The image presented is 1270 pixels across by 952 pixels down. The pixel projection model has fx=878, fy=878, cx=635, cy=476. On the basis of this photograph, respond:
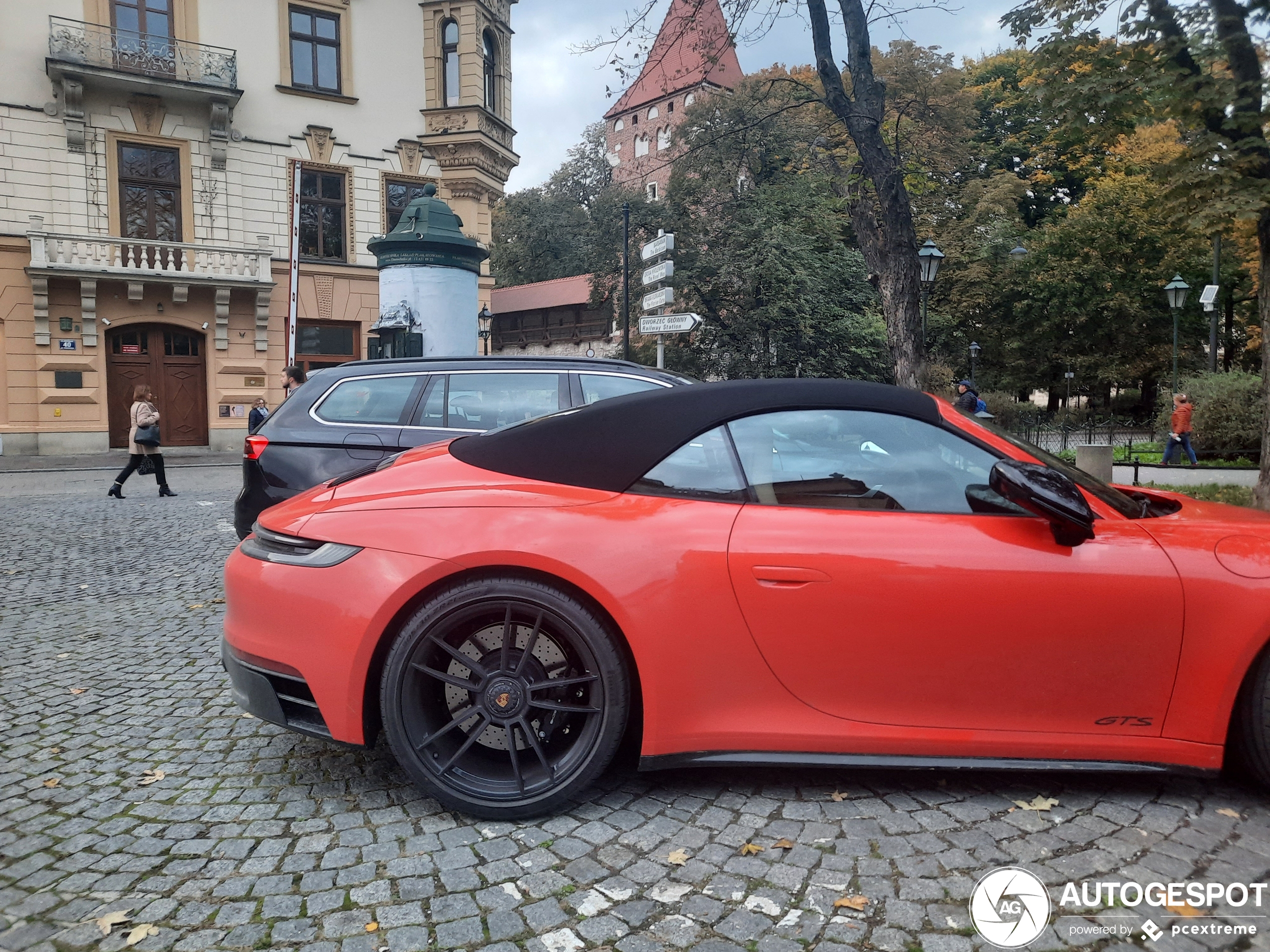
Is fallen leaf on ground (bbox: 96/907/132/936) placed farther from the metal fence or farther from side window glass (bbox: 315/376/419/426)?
the metal fence

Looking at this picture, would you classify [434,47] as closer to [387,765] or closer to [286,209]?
[286,209]

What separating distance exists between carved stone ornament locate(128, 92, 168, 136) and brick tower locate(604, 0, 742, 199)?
39.7 feet

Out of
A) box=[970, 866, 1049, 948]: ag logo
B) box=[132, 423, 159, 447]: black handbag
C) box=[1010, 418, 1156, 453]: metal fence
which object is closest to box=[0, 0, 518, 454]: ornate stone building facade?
box=[132, 423, 159, 447]: black handbag

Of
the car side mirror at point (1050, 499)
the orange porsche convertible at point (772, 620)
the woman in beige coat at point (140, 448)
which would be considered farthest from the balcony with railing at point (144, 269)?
the car side mirror at point (1050, 499)

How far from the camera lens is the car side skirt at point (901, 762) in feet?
8.84

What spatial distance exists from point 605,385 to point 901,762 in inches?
150

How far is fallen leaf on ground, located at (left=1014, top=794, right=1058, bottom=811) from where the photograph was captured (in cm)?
279

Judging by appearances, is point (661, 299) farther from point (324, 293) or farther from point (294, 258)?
point (324, 293)

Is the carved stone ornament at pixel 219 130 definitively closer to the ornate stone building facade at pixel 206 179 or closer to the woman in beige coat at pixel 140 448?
the ornate stone building facade at pixel 206 179

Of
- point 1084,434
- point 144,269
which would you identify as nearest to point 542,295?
point 144,269

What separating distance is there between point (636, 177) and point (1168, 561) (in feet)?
42.5

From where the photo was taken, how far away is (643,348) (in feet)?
103

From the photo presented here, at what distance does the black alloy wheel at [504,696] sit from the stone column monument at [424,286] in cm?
1039

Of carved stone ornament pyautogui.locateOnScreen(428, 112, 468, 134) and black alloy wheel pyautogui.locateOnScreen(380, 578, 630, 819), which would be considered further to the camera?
carved stone ornament pyautogui.locateOnScreen(428, 112, 468, 134)
